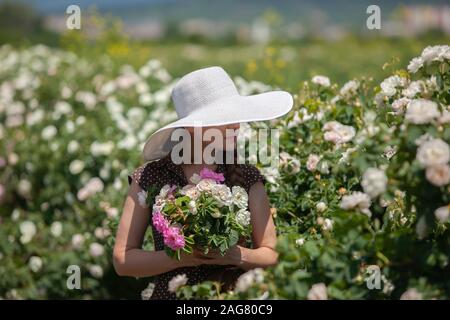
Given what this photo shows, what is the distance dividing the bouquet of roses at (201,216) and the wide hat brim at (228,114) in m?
0.17

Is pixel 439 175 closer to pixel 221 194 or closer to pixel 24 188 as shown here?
pixel 221 194

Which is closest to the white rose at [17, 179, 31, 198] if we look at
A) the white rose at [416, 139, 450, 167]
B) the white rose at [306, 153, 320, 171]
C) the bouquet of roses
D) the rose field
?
the rose field

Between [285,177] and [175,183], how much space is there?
62cm

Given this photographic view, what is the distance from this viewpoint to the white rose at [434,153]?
165 centimetres

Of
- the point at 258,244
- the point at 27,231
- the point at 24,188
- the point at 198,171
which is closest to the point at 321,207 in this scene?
the point at 258,244

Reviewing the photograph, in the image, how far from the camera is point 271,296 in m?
1.79

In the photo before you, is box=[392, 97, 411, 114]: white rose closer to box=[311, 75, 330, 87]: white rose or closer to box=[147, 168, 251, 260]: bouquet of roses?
box=[147, 168, 251, 260]: bouquet of roses

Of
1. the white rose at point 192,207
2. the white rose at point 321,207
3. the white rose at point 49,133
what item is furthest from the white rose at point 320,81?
the white rose at point 49,133

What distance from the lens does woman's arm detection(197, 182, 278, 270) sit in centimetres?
218

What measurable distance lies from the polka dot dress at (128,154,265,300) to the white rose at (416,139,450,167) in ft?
2.36

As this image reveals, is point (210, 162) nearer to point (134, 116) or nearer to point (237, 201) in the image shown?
point (237, 201)

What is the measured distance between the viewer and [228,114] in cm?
220
